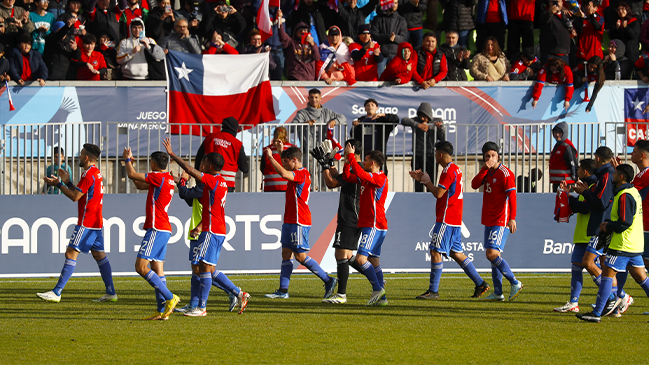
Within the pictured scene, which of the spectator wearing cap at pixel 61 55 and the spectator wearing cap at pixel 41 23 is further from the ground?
the spectator wearing cap at pixel 41 23

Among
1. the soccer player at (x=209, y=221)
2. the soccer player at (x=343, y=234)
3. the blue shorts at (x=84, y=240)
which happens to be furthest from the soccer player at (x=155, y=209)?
the soccer player at (x=343, y=234)

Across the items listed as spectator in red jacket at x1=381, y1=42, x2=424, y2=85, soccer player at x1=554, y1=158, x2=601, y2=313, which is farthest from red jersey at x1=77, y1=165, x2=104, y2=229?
spectator in red jacket at x1=381, y1=42, x2=424, y2=85

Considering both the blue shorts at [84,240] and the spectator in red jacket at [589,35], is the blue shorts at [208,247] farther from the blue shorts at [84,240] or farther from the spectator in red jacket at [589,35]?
the spectator in red jacket at [589,35]

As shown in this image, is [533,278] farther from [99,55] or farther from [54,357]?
[99,55]

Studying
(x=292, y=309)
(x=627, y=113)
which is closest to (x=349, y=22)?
(x=627, y=113)

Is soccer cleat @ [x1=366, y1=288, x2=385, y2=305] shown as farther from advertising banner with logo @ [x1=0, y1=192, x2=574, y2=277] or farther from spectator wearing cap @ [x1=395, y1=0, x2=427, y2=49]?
spectator wearing cap @ [x1=395, y1=0, x2=427, y2=49]

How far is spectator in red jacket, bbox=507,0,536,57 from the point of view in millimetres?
18938

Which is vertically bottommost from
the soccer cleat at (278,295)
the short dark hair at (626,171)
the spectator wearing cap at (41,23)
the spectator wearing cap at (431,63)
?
the soccer cleat at (278,295)

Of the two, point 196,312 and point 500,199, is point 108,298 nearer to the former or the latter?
point 196,312

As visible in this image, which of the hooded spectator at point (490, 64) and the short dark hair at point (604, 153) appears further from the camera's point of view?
the hooded spectator at point (490, 64)

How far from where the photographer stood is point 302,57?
55.8ft

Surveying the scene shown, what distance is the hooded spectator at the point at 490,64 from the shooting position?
57.0 ft

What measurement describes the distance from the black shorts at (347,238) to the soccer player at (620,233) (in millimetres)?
2983

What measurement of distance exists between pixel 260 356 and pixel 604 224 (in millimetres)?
4158
